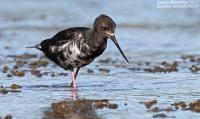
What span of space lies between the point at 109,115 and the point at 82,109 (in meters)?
0.56

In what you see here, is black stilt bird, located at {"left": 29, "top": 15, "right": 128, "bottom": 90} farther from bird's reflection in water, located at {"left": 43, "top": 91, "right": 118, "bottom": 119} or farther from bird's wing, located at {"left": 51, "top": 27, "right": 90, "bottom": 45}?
bird's reflection in water, located at {"left": 43, "top": 91, "right": 118, "bottom": 119}

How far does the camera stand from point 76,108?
32.2ft

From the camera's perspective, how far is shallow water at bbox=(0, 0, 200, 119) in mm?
10320

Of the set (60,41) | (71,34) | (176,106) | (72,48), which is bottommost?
(176,106)

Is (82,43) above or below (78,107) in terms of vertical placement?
above

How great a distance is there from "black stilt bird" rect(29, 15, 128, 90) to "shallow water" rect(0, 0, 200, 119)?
0.45 metres

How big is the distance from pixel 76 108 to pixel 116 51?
249 inches

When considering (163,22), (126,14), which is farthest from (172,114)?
(126,14)

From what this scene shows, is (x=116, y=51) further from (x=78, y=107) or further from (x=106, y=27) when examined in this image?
(x=78, y=107)

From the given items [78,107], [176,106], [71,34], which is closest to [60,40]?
[71,34]

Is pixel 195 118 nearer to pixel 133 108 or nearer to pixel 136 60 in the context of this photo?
pixel 133 108

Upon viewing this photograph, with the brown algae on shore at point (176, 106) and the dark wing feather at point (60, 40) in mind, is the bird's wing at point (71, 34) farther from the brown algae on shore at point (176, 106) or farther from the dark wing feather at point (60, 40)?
the brown algae on shore at point (176, 106)

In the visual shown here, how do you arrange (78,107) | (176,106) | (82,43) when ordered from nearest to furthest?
1. (176,106)
2. (78,107)
3. (82,43)

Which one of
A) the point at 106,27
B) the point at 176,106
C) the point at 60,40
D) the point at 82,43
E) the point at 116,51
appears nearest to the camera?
the point at 176,106
